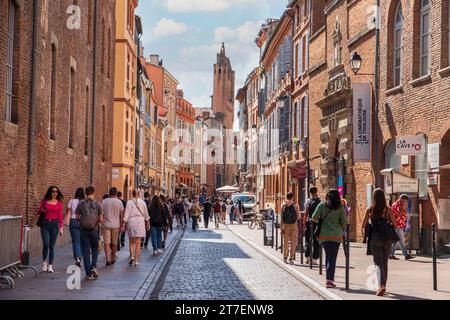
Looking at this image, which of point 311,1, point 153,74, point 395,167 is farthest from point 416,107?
point 153,74

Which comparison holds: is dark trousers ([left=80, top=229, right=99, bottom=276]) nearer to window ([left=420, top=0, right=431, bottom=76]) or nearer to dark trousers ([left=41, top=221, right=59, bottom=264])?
dark trousers ([left=41, top=221, right=59, bottom=264])

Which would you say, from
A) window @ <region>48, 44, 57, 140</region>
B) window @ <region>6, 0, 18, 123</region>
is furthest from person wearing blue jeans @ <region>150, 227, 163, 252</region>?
window @ <region>6, 0, 18, 123</region>

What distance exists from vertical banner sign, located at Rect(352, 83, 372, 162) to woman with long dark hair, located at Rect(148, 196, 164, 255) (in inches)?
278

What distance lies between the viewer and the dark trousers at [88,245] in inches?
605

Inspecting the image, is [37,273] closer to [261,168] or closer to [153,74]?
[261,168]

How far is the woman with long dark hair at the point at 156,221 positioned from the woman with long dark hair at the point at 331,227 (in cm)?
899

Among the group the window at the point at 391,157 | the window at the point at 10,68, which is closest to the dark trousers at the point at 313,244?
the window at the point at 391,157

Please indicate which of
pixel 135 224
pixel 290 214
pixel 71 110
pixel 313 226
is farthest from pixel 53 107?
pixel 313 226

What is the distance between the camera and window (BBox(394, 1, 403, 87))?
2466 centimetres

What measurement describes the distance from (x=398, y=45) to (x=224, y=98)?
412ft

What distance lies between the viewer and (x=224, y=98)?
150 metres

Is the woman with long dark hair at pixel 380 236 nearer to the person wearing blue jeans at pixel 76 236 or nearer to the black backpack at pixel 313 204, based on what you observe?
the black backpack at pixel 313 204

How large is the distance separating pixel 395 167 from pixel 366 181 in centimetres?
251

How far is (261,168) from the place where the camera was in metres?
66.1
